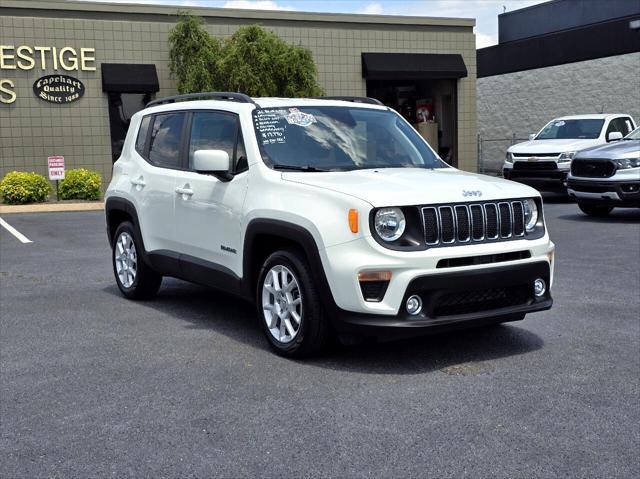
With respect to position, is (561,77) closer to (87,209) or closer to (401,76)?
(401,76)

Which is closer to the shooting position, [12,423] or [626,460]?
[626,460]

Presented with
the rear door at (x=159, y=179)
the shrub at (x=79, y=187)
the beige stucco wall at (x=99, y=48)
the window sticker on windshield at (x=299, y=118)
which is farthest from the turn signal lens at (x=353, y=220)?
the beige stucco wall at (x=99, y=48)

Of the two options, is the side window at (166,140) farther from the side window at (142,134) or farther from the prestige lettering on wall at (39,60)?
the prestige lettering on wall at (39,60)

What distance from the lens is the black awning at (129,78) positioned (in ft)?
75.7

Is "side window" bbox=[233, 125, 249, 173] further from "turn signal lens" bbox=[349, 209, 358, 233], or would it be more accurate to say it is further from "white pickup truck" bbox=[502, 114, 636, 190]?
"white pickup truck" bbox=[502, 114, 636, 190]

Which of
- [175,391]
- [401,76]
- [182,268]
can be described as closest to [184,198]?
[182,268]

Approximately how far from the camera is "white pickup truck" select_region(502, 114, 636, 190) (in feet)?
59.3

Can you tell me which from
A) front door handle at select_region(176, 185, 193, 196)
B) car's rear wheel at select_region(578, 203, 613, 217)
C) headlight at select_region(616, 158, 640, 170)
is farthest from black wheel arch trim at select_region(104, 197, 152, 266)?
car's rear wheel at select_region(578, 203, 613, 217)

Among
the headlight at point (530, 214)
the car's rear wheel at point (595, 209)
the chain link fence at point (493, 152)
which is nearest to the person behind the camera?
the headlight at point (530, 214)

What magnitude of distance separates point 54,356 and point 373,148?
9.53 feet

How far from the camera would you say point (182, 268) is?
277 inches

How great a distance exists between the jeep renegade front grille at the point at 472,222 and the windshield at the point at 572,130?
14.4 meters

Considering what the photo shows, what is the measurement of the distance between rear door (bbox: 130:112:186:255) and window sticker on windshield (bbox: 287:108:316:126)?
46.4 inches

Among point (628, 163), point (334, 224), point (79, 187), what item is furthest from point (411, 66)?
point (334, 224)
